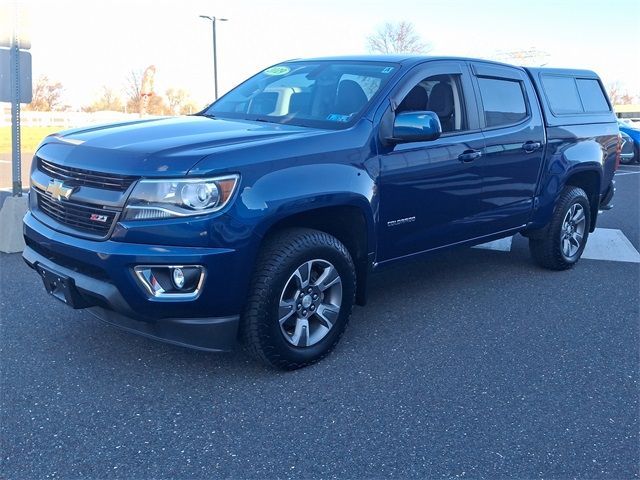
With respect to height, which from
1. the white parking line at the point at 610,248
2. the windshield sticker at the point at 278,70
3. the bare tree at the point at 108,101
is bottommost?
the white parking line at the point at 610,248

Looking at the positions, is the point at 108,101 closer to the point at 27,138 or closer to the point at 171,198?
the point at 27,138

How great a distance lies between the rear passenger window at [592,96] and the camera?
248 inches

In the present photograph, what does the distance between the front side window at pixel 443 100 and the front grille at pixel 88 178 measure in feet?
6.59

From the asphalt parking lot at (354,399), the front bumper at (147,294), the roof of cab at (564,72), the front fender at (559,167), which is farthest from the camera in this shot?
the roof of cab at (564,72)

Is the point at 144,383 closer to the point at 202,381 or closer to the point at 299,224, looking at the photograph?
the point at 202,381

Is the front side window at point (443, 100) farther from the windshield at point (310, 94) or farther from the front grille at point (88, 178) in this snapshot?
the front grille at point (88, 178)

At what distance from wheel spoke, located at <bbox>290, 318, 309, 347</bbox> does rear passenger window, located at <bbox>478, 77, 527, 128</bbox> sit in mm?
2232

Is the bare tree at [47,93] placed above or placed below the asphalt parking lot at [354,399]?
above

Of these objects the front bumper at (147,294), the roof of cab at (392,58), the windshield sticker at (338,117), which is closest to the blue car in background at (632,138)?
the roof of cab at (392,58)

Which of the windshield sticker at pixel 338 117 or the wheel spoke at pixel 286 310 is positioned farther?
the windshield sticker at pixel 338 117

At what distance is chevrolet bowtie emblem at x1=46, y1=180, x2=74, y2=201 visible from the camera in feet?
11.4

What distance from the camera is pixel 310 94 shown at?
4523mm

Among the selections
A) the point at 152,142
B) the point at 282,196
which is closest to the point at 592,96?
the point at 282,196

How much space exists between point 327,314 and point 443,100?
73.2 inches
